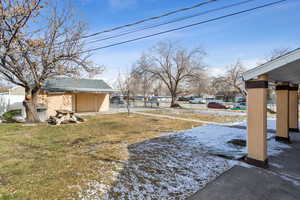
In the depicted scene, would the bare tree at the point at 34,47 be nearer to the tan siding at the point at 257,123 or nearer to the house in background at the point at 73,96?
the house in background at the point at 73,96

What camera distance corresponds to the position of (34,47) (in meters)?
7.74

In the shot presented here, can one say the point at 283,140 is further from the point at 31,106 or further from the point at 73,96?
the point at 73,96

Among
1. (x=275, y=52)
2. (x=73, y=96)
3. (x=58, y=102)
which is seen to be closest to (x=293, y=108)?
(x=73, y=96)

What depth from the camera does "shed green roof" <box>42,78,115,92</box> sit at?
13.9m

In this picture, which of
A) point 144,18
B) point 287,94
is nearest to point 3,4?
point 144,18

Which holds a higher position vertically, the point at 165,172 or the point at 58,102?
the point at 58,102

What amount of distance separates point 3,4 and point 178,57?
20.4 metres

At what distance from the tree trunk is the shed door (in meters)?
5.92

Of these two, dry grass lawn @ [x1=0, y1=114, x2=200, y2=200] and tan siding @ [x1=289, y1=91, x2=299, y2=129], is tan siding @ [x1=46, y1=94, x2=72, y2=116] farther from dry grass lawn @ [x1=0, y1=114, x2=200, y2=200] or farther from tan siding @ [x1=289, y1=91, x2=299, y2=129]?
tan siding @ [x1=289, y1=91, x2=299, y2=129]

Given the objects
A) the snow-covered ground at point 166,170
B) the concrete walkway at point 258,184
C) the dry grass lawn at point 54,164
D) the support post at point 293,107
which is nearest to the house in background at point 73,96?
the dry grass lawn at point 54,164

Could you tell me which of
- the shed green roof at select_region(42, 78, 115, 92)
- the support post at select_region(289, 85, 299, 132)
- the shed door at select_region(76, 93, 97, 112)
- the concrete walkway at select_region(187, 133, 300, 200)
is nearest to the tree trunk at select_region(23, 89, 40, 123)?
the shed green roof at select_region(42, 78, 115, 92)

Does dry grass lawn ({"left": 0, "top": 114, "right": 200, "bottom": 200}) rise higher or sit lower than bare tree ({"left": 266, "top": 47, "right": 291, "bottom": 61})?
lower

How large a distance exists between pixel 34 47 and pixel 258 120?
9.65m

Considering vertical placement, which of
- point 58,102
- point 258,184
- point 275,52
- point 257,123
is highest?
point 275,52
